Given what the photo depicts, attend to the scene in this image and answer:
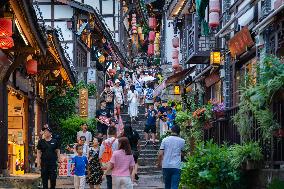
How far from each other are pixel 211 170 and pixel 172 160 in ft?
3.92

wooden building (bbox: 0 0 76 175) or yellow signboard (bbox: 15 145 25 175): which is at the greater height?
wooden building (bbox: 0 0 76 175)

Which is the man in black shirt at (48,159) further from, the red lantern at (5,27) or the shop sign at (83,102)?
the shop sign at (83,102)

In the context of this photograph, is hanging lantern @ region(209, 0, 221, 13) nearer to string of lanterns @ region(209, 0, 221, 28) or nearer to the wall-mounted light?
string of lanterns @ region(209, 0, 221, 28)

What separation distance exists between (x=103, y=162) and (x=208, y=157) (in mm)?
2928

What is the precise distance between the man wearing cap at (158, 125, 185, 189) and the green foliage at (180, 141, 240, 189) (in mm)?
404

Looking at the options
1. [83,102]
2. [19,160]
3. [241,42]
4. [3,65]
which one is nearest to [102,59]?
[83,102]

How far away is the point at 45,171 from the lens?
1931 centimetres

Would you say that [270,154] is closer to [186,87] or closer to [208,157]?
[208,157]

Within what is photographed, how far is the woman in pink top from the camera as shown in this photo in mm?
13914

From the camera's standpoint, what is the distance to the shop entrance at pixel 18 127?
25.7m

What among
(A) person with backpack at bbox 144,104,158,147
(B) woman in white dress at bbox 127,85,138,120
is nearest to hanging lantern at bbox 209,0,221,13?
(A) person with backpack at bbox 144,104,158,147

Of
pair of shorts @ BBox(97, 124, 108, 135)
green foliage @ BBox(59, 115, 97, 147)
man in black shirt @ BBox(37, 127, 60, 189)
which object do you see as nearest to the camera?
man in black shirt @ BBox(37, 127, 60, 189)

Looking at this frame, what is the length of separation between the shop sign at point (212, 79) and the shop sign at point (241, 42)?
4605 millimetres

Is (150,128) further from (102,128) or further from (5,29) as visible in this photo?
(5,29)
